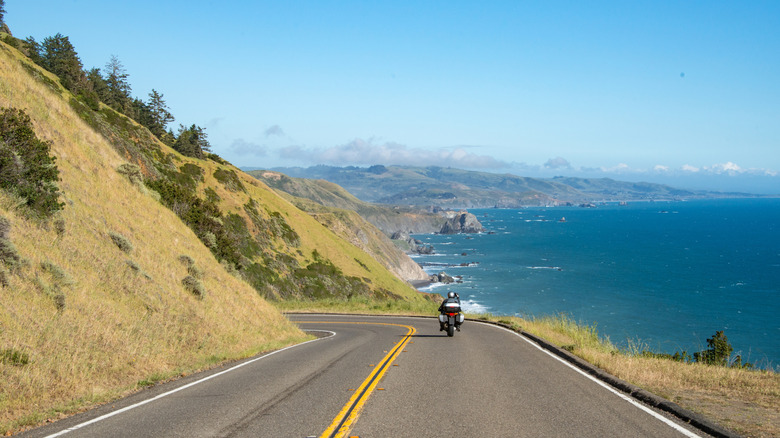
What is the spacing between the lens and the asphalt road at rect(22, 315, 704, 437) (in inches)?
253

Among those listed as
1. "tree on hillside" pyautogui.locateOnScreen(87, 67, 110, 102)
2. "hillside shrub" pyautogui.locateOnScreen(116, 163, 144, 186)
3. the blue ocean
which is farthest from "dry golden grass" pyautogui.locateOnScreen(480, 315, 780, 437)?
"tree on hillside" pyautogui.locateOnScreen(87, 67, 110, 102)

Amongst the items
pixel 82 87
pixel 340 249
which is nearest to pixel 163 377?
pixel 82 87

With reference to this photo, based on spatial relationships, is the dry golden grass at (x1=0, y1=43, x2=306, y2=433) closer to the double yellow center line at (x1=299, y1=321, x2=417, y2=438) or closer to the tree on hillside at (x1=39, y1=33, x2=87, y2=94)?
the double yellow center line at (x1=299, y1=321, x2=417, y2=438)

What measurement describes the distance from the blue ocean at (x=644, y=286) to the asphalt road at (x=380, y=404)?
80.8 feet

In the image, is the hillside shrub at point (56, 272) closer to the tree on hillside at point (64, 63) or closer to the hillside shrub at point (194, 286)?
the hillside shrub at point (194, 286)

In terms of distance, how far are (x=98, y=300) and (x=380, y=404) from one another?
28.0 feet

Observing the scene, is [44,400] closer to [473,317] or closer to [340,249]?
[473,317]

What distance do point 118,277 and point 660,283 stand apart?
351 ft

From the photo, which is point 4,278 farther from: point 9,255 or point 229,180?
point 229,180

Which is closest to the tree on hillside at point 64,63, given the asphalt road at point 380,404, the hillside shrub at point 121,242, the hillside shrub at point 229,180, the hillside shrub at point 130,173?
the hillside shrub at point 229,180

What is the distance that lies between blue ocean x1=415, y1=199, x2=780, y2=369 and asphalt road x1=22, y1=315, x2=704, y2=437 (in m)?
24.6

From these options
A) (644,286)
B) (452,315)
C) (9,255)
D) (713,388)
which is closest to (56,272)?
(9,255)

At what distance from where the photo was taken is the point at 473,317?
30.4 metres

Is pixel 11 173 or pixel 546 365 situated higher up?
pixel 11 173
